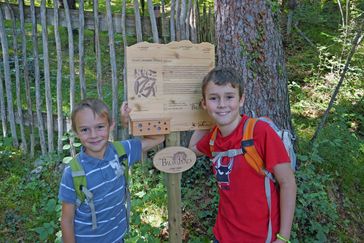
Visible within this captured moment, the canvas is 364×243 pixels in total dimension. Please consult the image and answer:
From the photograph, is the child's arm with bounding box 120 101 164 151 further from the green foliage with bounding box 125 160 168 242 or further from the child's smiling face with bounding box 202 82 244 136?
the green foliage with bounding box 125 160 168 242

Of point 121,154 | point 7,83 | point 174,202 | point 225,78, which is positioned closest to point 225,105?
point 225,78

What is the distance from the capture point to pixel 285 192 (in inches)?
82.1

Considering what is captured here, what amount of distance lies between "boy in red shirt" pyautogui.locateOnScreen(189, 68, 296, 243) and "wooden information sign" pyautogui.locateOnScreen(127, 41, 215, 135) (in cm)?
23

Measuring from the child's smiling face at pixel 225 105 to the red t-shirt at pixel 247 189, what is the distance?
0.05 meters

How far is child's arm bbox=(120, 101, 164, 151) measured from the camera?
7.88 feet

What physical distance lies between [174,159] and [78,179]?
2.25ft

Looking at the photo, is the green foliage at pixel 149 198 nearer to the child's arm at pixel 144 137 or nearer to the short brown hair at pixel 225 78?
the child's arm at pixel 144 137

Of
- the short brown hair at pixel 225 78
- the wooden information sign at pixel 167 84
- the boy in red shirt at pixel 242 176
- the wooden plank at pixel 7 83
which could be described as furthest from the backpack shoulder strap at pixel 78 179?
the wooden plank at pixel 7 83

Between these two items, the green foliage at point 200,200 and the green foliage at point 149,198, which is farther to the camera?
the green foliage at point 200,200

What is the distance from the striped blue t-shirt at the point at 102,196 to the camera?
84.3 inches

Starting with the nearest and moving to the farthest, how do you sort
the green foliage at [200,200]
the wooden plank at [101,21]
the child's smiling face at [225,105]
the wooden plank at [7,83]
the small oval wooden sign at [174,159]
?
the child's smiling face at [225,105]
the small oval wooden sign at [174,159]
the green foliage at [200,200]
the wooden plank at [101,21]
the wooden plank at [7,83]

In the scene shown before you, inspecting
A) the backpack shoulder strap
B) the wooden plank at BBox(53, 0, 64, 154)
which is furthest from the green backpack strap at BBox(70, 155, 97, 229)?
the wooden plank at BBox(53, 0, 64, 154)

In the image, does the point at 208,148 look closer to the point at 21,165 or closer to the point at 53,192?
the point at 53,192

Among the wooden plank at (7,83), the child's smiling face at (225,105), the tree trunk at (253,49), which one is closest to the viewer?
the child's smiling face at (225,105)
